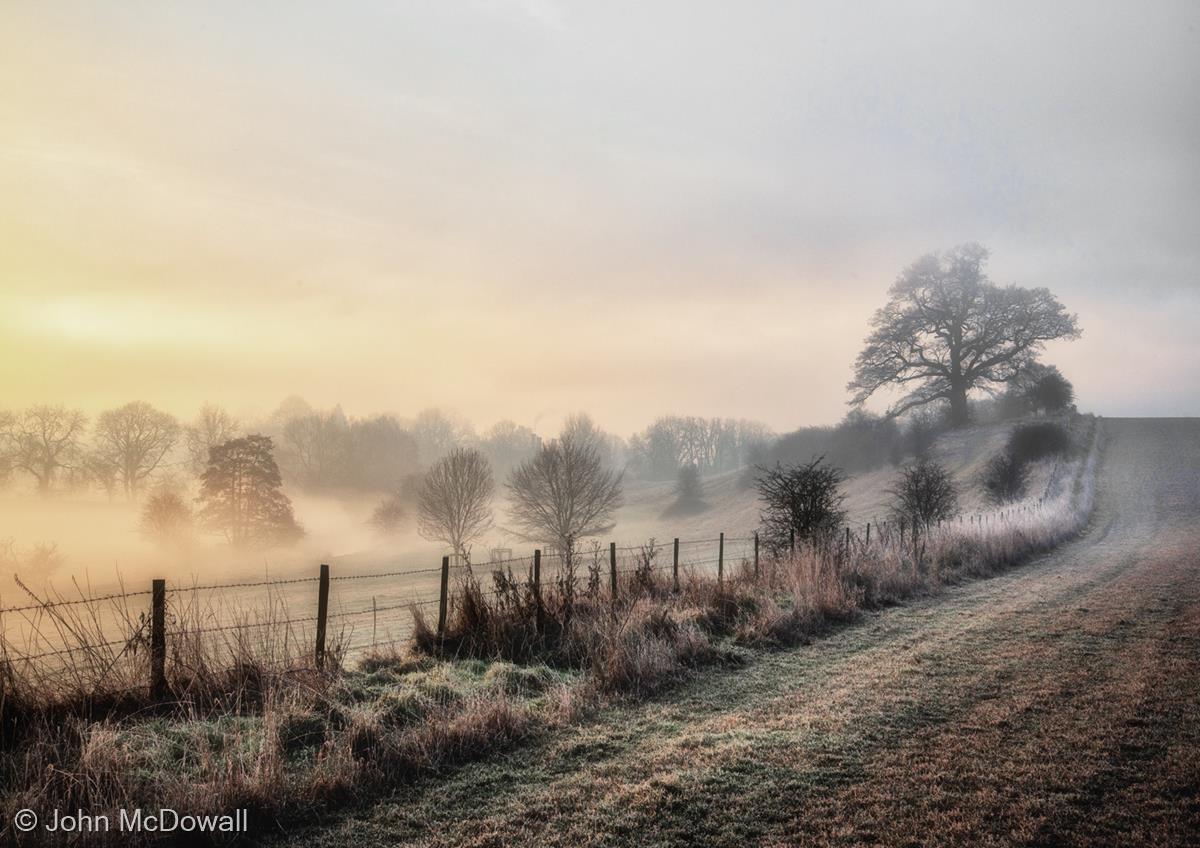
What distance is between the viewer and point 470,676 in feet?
27.3

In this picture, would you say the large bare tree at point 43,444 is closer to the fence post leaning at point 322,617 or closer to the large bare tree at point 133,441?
the large bare tree at point 133,441

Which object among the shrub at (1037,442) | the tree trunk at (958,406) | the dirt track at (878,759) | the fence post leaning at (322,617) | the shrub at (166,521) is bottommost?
the shrub at (166,521)

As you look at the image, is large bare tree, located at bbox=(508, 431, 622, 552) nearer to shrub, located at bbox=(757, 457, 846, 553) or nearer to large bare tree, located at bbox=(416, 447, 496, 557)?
large bare tree, located at bbox=(416, 447, 496, 557)

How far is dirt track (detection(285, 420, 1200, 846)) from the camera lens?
4641 mm

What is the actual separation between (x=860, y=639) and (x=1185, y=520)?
103ft

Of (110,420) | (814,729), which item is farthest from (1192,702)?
(110,420)

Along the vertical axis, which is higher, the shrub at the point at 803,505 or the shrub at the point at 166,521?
the shrub at the point at 803,505

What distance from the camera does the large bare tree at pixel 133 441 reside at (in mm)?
59031

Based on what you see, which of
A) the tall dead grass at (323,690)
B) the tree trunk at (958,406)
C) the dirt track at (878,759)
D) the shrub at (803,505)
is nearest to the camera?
the dirt track at (878,759)

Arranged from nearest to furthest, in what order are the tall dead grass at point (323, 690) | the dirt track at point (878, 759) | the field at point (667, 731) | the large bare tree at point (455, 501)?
the dirt track at point (878, 759)
the field at point (667, 731)
the tall dead grass at point (323, 690)
the large bare tree at point (455, 501)

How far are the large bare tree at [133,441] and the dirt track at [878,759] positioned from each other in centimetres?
6575

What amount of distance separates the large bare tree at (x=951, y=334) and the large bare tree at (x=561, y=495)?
26234 mm


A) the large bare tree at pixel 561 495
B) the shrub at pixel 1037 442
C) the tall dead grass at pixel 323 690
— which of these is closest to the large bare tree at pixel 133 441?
the large bare tree at pixel 561 495

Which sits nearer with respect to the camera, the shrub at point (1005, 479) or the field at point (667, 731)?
the field at point (667, 731)
